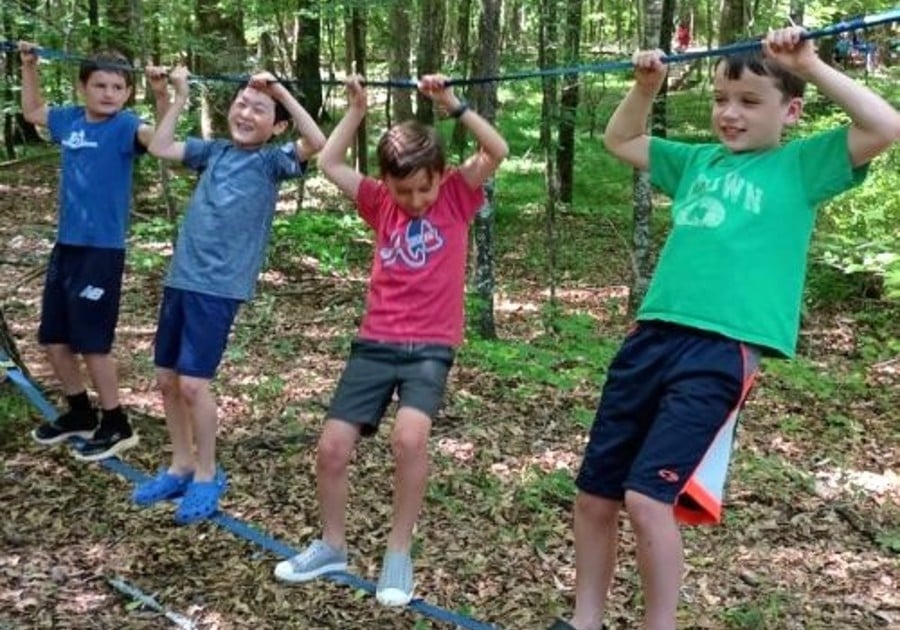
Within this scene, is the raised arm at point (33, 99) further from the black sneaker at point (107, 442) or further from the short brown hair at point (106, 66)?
the black sneaker at point (107, 442)

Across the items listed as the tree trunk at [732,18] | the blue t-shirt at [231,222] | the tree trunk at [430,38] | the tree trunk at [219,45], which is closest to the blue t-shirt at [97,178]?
the blue t-shirt at [231,222]

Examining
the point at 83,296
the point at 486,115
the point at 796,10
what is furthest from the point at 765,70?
the point at 796,10

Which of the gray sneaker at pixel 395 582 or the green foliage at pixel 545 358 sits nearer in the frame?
the gray sneaker at pixel 395 582

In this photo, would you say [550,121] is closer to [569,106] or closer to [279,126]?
[569,106]

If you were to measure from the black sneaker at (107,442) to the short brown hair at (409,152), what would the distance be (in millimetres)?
1917

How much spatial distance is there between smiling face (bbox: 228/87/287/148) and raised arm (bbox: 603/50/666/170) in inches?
51.8

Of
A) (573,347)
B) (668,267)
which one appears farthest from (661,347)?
(573,347)

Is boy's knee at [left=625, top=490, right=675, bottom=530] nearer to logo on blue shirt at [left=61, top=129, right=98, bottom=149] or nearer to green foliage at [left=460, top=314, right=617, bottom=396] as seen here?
logo on blue shirt at [left=61, top=129, right=98, bottom=149]

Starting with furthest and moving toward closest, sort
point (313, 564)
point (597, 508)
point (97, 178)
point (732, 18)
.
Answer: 1. point (732, 18)
2. point (97, 178)
3. point (313, 564)
4. point (597, 508)

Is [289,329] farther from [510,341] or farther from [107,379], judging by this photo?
[107,379]

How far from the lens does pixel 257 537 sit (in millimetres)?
3346

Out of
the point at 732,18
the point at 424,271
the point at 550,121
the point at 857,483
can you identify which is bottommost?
the point at 857,483

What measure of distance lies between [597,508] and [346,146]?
1.43m

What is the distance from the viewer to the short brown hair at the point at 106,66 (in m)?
3.87
